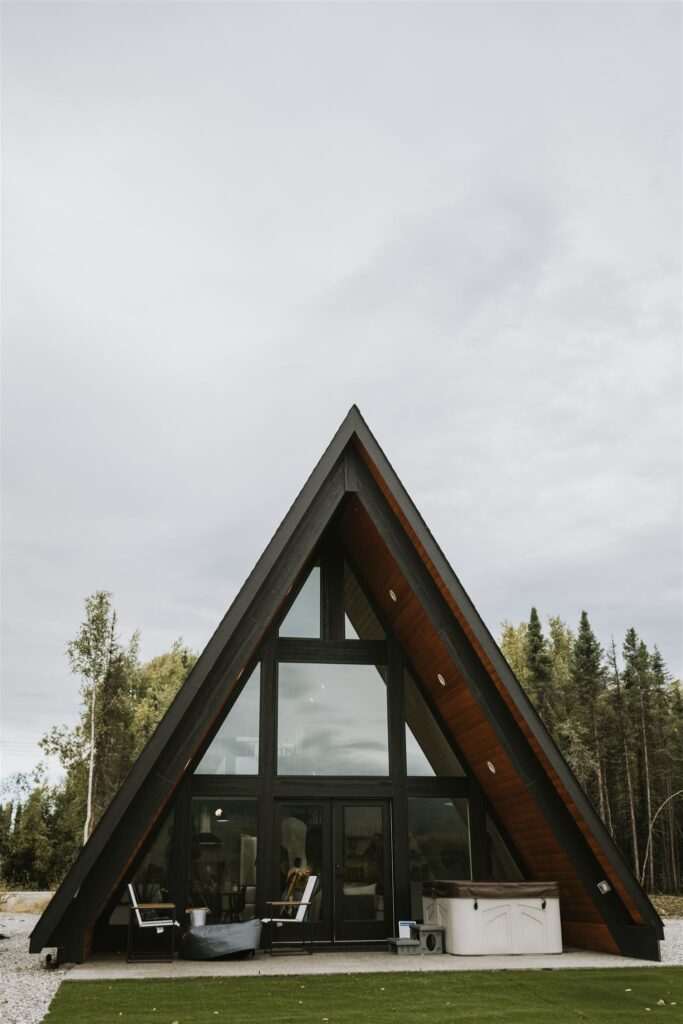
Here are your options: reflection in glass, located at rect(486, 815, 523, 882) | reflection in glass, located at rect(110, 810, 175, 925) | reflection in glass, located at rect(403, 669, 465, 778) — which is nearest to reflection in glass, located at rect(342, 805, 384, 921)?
reflection in glass, located at rect(403, 669, 465, 778)

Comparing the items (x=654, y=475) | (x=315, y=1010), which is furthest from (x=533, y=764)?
(x=654, y=475)

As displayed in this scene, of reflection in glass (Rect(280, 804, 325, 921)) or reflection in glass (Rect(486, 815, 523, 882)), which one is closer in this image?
reflection in glass (Rect(280, 804, 325, 921))

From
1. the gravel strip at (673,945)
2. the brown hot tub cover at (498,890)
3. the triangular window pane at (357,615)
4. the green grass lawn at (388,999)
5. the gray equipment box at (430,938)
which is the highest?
the triangular window pane at (357,615)

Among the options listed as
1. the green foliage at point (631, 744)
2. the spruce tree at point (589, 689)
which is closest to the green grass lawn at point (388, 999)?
the green foliage at point (631, 744)

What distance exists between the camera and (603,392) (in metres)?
18.9

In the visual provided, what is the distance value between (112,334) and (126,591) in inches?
858

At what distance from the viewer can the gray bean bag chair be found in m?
8.38

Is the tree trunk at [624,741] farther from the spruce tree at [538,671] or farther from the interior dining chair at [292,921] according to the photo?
the interior dining chair at [292,921]

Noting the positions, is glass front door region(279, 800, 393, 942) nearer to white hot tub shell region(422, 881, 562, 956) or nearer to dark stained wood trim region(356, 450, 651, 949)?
white hot tub shell region(422, 881, 562, 956)

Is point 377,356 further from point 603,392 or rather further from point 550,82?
point 550,82

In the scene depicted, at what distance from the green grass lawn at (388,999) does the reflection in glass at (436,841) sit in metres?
2.40

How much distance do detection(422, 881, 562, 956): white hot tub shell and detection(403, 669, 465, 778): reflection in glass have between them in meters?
1.55

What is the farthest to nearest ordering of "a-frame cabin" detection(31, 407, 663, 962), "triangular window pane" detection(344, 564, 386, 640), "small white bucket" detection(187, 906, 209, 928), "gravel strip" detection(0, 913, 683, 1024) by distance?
"triangular window pane" detection(344, 564, 386, 640) < "small white bucket" detection(187, 906, 209, 928) < "a-frame cabin" detection(31, 407, 663, 962) < "gravel strip" detection(0, 913, 683, 1024)

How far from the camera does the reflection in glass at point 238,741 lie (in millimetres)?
9852
